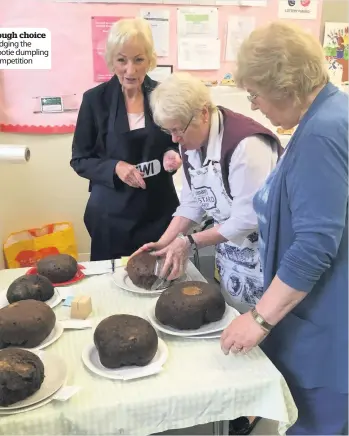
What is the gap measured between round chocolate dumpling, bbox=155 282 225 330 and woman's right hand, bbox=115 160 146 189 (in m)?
0.66

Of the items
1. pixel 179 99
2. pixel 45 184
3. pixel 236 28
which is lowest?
pixel 45 184

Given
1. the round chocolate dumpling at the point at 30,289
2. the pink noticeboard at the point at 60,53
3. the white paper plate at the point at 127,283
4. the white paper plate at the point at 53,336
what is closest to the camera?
the white paper plate at the point at 53,336

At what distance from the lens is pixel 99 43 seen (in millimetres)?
2730

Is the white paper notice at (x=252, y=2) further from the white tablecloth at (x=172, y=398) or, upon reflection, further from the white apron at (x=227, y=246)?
the white tablecloth at (x=172, y=398)

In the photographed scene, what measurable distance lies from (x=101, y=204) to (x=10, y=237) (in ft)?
3.70

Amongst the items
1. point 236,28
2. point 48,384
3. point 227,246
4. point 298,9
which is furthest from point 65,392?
point 298,9

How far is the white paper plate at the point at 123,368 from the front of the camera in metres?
1.04

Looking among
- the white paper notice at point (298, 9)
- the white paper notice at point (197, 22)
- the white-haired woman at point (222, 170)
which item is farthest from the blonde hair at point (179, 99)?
the white paper notice at point (298, 9)

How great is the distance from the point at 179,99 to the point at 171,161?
19.1 inches

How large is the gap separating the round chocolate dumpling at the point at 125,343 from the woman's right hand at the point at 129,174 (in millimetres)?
805

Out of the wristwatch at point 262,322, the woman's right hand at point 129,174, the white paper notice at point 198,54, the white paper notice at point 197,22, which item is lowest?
the wristwatch at point 262,322

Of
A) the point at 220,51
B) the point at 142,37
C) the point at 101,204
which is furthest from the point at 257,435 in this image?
the point at 220,51

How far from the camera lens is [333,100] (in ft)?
3.24

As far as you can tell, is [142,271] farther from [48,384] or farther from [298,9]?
[298,9]
